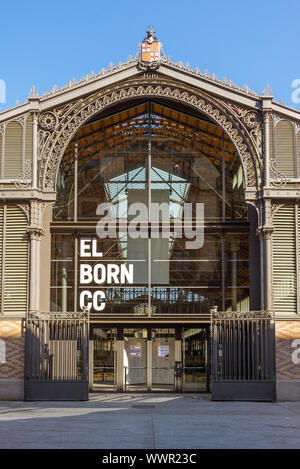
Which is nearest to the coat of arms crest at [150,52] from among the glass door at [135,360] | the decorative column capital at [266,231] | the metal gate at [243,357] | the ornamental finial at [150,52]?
the ornamental finial at [150,52]

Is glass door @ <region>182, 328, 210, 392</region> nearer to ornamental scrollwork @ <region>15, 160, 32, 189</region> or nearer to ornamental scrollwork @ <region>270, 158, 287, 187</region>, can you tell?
ornamental scrollwork @ <region>270, 158, 287, 187</region>

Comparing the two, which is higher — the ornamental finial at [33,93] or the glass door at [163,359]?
the ornamental finial at [33,93]

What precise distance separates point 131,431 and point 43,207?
33.0 ft

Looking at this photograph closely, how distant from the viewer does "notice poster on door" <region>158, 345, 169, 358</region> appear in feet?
77.6

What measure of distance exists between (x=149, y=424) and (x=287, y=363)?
7015 millimetres

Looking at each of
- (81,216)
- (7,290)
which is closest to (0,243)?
(7,290)

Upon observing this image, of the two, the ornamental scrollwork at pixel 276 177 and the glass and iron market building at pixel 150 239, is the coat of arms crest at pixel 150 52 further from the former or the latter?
the ornamental scrollwork at pixel 276 177

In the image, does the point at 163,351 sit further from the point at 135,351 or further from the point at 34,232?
the point at 34,232

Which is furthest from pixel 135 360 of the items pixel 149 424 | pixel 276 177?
pixel 149 424

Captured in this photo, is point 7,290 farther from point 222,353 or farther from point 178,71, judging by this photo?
point 178,71

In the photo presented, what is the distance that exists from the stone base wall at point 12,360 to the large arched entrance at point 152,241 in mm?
1998

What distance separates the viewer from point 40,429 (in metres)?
13.8

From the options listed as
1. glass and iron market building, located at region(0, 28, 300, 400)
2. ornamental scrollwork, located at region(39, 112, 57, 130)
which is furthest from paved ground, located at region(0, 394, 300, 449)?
ornamental scrollwork, located at region(39, 112, 57, 130)

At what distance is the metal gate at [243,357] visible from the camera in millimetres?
20562
